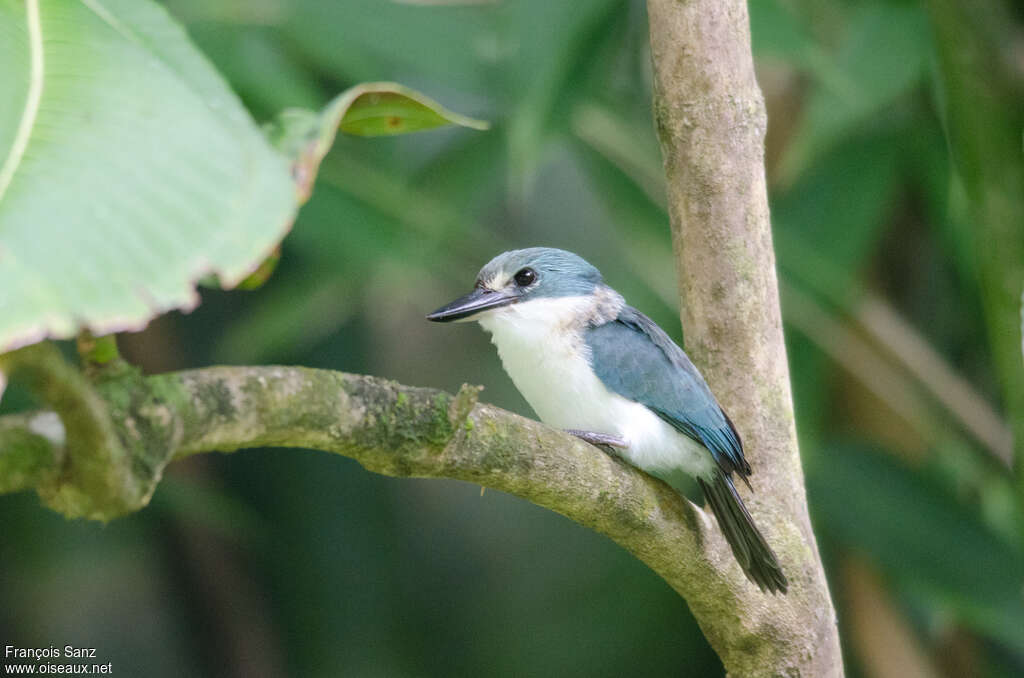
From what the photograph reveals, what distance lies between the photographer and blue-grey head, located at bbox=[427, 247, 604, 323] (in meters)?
1.99

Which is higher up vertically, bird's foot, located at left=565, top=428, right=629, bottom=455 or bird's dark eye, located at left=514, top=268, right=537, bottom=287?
bird's dark eye, located at left=514, top=268, right=537, bottom=287

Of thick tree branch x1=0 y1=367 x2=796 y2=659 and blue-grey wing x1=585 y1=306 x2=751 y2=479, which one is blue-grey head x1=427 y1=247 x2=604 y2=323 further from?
thick tree branch x1=0 y1=367 x2=796 y2=659

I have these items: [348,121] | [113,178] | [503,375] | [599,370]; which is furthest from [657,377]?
[503,375]

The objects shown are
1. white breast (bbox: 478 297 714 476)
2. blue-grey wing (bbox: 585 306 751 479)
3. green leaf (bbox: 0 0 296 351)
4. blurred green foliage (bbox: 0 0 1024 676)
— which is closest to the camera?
green leaf (bbox: 0 0 296 351)

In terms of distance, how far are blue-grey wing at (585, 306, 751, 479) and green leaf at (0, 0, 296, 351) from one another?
2.82ft

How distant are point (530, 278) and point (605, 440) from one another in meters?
0.37

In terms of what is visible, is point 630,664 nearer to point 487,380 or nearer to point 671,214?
point 487,380

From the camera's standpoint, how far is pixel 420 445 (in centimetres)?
126

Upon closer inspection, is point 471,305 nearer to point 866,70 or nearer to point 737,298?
point 737,298

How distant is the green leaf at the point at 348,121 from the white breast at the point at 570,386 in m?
0.54

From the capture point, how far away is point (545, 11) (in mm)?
3098

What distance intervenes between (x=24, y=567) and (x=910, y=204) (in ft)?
12.0

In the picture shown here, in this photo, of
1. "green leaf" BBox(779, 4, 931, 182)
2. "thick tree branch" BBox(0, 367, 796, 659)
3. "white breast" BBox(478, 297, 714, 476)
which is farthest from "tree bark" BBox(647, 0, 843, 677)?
"green leaf" BBox(779, 4, 931, 182)

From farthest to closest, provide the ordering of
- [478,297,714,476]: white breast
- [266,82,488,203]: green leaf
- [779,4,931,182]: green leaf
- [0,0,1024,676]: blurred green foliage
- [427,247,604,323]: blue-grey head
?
1. [0,0,1024,676]: blurred green foliage
2. [779,4,931,182]: green leaf
3. [427,247,604,323]: blue-grey head
4. [478,297,714,476]: white breast
5. [266,82,488,203]: green leaf
